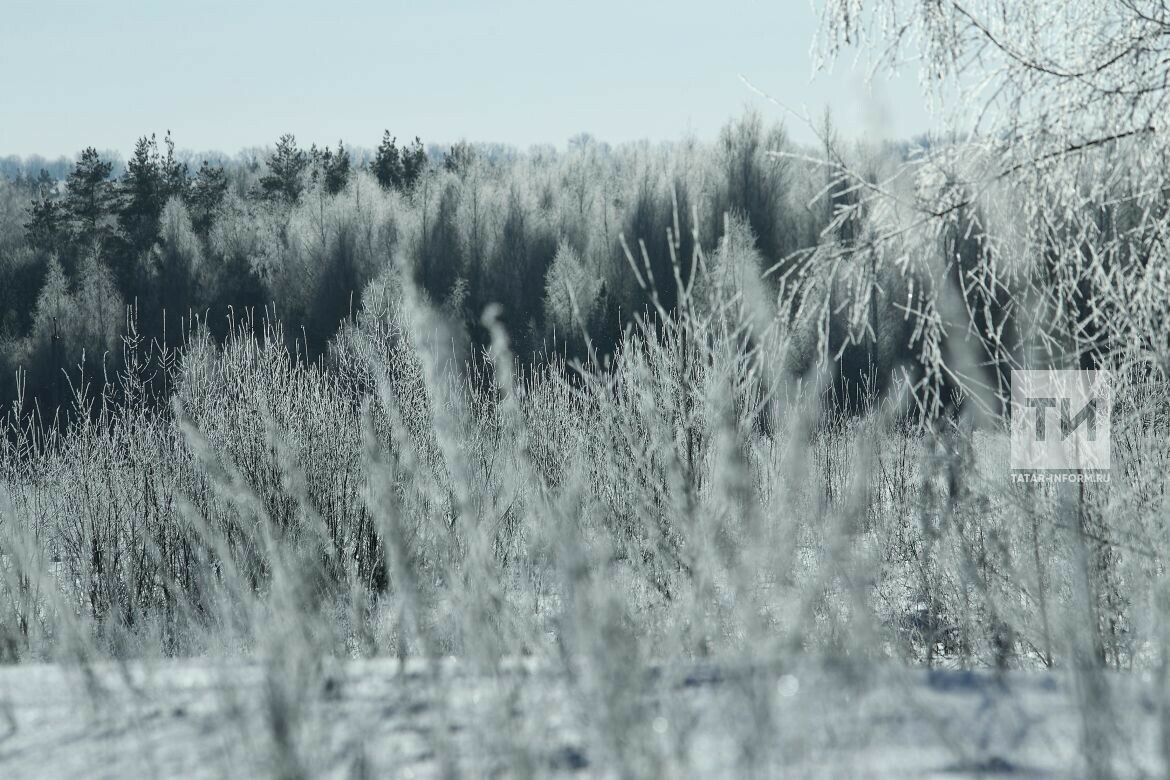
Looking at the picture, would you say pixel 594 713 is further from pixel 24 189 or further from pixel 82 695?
pixel 24 189

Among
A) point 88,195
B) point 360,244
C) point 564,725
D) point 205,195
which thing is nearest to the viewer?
point 564,725

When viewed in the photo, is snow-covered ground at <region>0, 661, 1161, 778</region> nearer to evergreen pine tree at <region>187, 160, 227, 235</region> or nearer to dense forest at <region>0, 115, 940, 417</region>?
dense forest at <region>0, 115, 940, 417</region>

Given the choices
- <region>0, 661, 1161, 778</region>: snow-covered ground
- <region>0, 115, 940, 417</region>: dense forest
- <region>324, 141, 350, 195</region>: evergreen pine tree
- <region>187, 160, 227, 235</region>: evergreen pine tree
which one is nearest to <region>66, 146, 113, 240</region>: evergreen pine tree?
<region>0, 115, 940, 417</region>: dense forest

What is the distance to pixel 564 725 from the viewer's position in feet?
5.27

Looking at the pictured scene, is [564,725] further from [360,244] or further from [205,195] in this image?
[205,195]

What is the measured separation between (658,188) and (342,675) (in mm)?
37154

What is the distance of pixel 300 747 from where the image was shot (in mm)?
1447

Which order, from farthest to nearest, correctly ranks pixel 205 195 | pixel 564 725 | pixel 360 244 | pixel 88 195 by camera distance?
pixel 205 195 < pixel 88 195 < pixel 360 244 < pixel 564 725

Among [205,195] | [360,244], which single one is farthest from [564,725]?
[205,195]

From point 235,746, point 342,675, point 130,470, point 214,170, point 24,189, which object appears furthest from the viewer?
point 24,189

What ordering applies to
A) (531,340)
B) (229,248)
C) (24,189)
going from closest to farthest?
(531,340) → (229,248) → (24,189)

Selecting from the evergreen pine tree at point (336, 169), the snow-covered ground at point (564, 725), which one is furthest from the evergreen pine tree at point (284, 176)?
the snow-covered ground at point (564, 725)

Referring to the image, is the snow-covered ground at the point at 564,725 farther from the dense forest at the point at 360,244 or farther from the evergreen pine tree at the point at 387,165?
the evergreen pine tree at the point at 387,165

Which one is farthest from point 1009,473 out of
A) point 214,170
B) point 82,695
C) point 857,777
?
point 214,170
